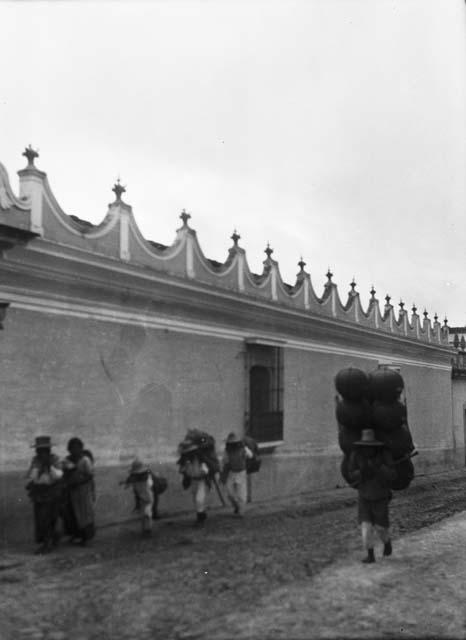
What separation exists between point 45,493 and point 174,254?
4401 millimetres

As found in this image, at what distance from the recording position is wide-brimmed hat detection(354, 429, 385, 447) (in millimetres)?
7273

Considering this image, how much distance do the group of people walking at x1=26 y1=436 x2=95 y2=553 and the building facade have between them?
0.20m

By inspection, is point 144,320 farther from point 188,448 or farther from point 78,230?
point 188,448

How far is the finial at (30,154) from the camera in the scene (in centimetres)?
848

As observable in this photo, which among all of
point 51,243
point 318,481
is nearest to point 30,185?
point 51,243

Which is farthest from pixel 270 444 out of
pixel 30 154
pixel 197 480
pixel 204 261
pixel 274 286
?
pixel 30 154

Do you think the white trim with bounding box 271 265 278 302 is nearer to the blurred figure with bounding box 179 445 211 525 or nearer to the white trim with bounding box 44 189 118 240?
the blurred figure with bounding box 179 445 211 525

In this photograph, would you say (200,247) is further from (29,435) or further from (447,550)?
(447,550)

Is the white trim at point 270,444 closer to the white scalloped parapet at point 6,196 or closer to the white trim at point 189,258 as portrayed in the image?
the white trim at point 189,258

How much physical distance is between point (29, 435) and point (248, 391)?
5164mm

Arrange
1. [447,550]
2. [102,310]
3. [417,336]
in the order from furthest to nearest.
Result: 1. [417,336]
2. [102,310]
3. [447,550]

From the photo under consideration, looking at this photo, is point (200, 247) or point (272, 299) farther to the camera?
point (272, 299)

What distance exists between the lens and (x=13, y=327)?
815 cm

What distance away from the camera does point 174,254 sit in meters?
10.9
